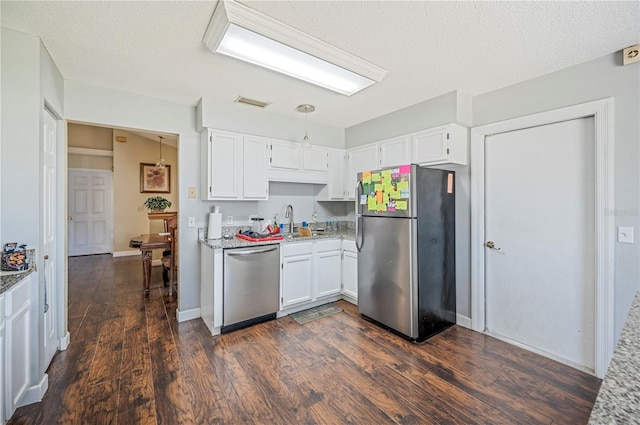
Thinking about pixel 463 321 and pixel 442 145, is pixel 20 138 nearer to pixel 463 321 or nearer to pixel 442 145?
pixel 442 145

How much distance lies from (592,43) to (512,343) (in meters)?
2.47

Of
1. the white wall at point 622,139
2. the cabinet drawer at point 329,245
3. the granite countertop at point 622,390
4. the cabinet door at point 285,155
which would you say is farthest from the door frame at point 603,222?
the cabinet door at point 285,155

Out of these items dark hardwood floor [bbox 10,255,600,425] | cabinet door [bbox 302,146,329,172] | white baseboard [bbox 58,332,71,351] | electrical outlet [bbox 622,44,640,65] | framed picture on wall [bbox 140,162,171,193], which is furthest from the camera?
framed picture on wall [bbox 140,162,171,193]

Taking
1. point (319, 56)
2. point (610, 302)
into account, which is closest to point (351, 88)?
point (319, 56)

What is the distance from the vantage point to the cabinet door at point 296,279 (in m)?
3.24

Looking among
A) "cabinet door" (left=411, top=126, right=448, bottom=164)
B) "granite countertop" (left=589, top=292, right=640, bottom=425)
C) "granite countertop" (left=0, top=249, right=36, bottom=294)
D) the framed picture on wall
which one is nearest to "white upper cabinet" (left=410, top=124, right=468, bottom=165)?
"cabinet door" (left=411, top=126, right=448, bottom=164)

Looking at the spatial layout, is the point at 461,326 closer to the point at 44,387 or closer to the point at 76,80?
the point at 44,387

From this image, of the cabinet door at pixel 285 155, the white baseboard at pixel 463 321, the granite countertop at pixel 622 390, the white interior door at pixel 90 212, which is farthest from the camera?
the white interior door at pixel 90 212

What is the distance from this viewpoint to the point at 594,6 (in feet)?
5.27

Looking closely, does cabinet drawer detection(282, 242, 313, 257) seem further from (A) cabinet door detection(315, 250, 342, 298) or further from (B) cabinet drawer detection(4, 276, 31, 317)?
(B) cabinet drawer detection(4, 276, 31, 317)

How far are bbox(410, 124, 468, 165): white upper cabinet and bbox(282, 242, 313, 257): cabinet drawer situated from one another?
61.3 inches

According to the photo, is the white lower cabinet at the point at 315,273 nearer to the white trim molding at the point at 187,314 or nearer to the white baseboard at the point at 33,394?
the white trim molding at the point at 187,314

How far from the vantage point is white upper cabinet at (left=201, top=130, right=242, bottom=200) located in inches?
120

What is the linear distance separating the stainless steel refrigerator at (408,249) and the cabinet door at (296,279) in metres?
0.65
